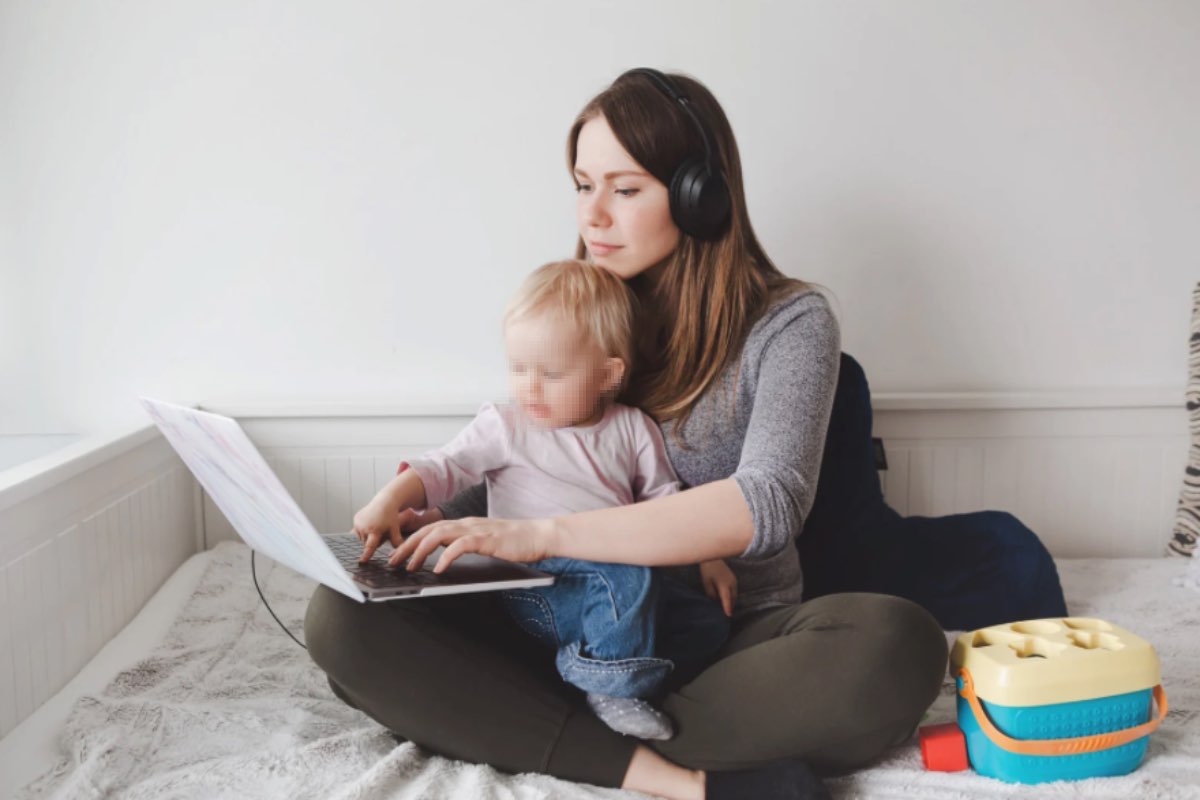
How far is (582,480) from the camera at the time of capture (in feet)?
4.31

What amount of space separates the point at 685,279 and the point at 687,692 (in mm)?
521

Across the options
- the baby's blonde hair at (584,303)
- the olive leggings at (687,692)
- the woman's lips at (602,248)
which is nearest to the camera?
the olive leggings at (687,692)

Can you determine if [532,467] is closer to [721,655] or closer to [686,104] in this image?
[721,655]

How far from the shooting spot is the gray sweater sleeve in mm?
1175

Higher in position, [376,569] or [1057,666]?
[376,569]

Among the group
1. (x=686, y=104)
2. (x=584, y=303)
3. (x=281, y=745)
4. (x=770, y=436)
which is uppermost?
(x=686, y=104)

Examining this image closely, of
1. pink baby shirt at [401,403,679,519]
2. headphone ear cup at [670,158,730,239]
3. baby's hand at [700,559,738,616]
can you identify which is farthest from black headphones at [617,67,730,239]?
baby's hand at [700,559,738,616]

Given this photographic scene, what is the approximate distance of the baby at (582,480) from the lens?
44.9 inches

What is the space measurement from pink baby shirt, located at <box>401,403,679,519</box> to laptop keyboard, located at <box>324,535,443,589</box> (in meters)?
0.11

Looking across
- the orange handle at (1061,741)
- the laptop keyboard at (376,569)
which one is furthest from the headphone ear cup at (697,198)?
the orange handle at (1061,741)

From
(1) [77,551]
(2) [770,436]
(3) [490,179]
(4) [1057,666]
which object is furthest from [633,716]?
(3) [490,179]

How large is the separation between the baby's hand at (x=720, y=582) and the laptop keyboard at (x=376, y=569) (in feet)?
1.21

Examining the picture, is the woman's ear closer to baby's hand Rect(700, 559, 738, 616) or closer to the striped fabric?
baby's hand Rect(700, 559, 738, 616)

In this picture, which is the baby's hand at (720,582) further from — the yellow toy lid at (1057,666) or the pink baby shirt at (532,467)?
the yellow toy lid at (1057,666)
